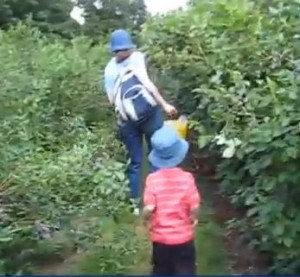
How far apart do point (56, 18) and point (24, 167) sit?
61.4 ft

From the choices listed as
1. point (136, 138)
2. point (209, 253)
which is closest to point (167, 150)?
point (209, 253)

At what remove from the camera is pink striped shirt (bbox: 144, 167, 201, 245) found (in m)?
4.73

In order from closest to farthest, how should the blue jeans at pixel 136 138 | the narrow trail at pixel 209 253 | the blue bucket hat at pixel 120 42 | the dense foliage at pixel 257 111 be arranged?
the dense foliage at pixel 257 111
the narrow trail at pixel 209 253
the blue bucket hat at pixel 120 42
the blue jeans at pixel 136 138

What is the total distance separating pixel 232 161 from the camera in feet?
20.2

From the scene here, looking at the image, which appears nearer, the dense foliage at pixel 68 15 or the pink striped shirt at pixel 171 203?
the pink striped shirt at pixel 171 203

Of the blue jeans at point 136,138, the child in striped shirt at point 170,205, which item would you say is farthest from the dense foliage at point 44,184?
the child in striped shirt at point 170,205

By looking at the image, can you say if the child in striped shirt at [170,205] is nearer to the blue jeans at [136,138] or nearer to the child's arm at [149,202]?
the child's arm at [149,202]

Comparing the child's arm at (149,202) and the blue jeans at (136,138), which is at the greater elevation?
the blue jeans at (136,138)

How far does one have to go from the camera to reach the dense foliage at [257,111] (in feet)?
16.2

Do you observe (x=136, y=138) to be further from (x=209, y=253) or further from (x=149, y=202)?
(x=149, y=202)

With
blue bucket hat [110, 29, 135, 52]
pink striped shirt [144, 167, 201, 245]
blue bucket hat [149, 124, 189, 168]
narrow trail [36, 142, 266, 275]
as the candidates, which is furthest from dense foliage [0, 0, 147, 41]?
pink striped shirt [144, 167, 201, 245]

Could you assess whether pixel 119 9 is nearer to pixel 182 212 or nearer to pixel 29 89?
pixel 29 89

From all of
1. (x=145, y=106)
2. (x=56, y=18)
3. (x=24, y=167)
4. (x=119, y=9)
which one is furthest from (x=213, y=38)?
(x=119, y=9)

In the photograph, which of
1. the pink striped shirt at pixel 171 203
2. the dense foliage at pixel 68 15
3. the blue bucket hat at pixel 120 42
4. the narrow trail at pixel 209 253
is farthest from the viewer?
the dense foliage at pixel 68 15
